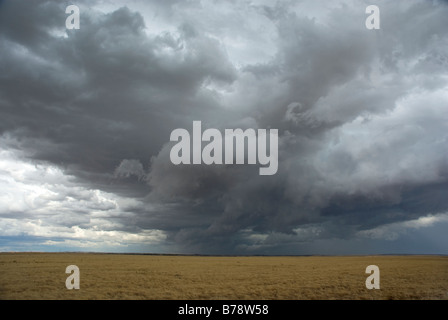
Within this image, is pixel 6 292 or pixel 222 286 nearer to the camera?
pixel 6 292

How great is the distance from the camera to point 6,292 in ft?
110
